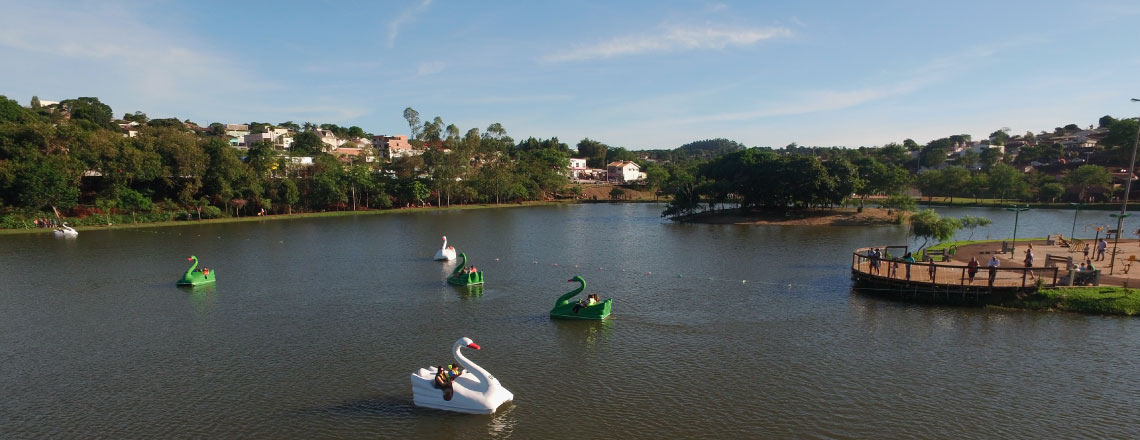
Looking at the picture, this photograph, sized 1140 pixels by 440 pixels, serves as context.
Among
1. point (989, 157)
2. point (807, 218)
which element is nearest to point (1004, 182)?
point (989, 157)

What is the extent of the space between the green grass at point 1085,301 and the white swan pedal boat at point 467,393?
2324 centimetres

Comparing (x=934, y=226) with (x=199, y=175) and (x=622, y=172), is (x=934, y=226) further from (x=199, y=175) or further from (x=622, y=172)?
(x=622, y=172)

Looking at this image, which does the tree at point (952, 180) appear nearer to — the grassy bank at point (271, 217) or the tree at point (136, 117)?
the grassy bank at point (271, 217)

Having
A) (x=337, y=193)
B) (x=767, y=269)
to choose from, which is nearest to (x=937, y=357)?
(x=767, y=269)

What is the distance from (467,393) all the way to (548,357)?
4.80 m

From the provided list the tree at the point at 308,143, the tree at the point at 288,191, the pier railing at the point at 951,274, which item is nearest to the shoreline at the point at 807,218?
the pier railing at the point at 951,274

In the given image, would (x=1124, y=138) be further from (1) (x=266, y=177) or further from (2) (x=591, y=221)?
(1) (x=266, y=177)

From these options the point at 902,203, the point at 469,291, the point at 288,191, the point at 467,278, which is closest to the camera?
the point at 469,291

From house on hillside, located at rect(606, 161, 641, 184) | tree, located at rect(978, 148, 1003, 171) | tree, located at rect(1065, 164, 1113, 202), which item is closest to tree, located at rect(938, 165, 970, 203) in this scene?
tree, located at rect(1065, 164, 1113, 202)

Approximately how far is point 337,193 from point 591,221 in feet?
122

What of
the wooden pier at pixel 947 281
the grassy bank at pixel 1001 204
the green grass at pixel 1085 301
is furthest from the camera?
the grassy bank at pixel 1001 204

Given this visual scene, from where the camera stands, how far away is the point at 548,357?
65.9 feet

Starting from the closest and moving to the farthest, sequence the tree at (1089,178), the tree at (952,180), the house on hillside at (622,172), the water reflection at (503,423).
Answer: the water reflection at (503,423), the tree at (1089,178), the tree at (952,180), the house on hillside at (622,172)

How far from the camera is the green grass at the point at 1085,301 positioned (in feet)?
77.0
